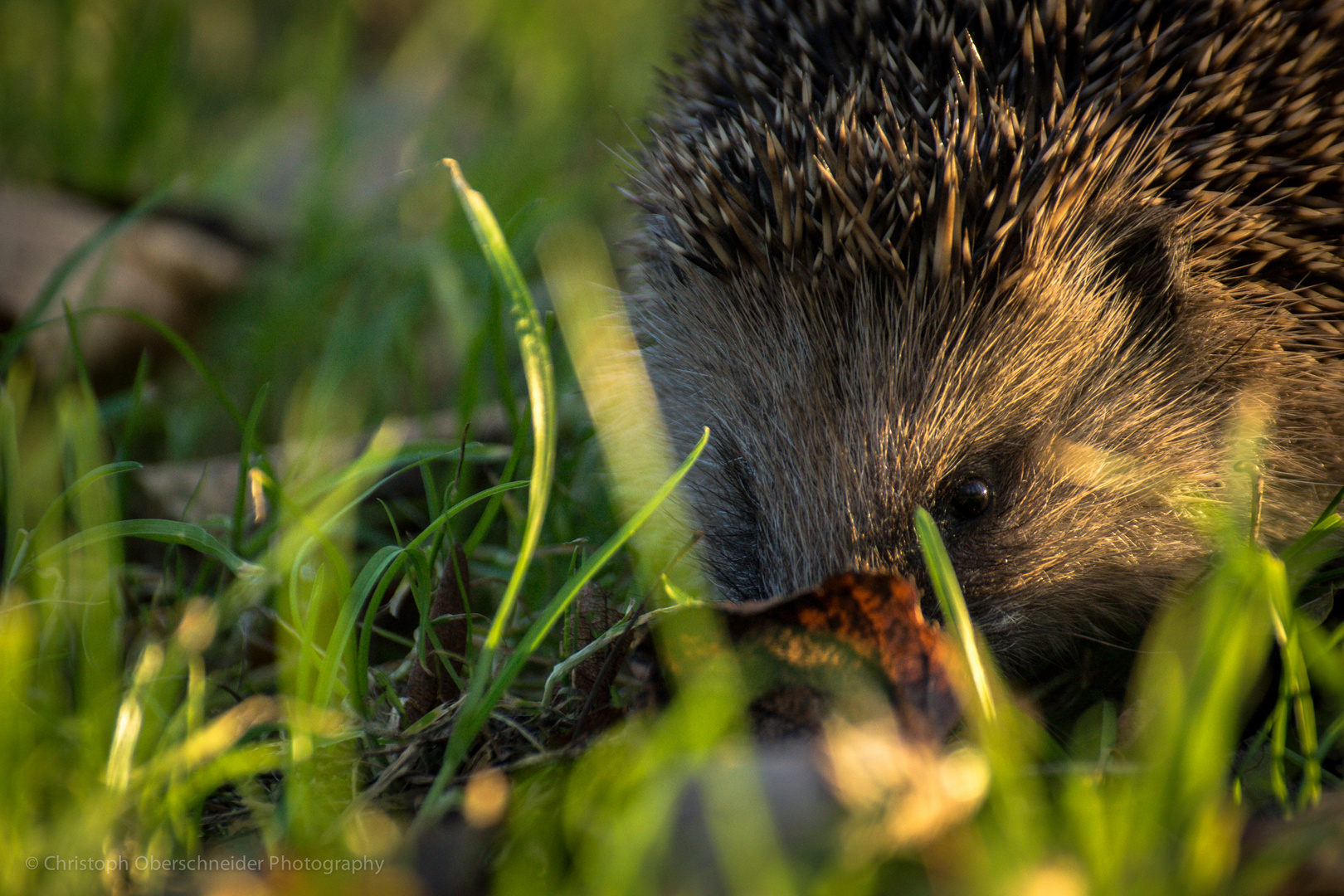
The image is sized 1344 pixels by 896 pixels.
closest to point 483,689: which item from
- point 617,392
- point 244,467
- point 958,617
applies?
point 958,617

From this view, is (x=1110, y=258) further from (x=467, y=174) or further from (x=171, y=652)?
(x=467, y=174)

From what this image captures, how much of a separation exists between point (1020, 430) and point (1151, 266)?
1.39 feet

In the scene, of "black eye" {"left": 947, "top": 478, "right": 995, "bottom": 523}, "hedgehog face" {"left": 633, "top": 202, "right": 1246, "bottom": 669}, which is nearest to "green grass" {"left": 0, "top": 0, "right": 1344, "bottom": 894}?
"hedgehog face" {"left": 633, "top": 202, "right": 1246, "bottom": 669}

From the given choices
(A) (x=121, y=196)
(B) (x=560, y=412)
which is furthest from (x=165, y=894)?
(A) (x=121, y=196)

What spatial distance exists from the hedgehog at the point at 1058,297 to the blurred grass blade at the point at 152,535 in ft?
3.04

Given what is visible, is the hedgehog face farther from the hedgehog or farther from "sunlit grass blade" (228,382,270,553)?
"sunlit grass blade" (228,382,270,553)

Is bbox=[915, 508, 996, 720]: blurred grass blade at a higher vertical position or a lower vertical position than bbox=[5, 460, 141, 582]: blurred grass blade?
lower

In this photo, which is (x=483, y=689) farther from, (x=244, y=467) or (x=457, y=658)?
(x=244, y=467)

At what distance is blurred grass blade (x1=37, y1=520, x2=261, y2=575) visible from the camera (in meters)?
1.49

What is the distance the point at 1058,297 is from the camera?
2.01m

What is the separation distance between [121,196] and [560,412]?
188 cm

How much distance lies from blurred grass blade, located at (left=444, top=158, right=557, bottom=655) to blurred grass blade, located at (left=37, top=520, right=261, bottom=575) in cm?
47

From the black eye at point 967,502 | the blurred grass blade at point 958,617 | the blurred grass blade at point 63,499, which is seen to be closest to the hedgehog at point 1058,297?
the black eye at point 967,502

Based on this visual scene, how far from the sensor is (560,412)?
8.37ft
